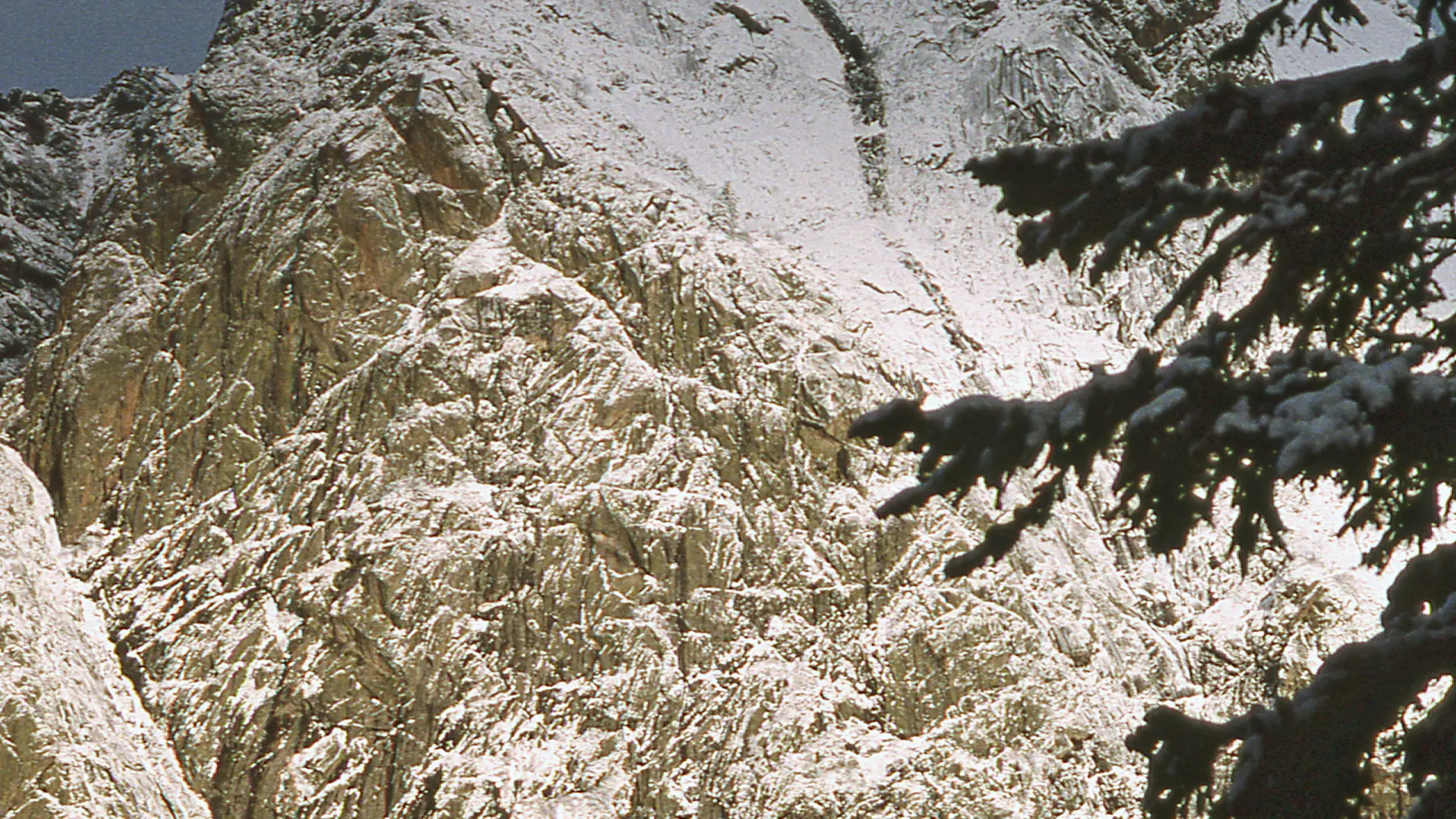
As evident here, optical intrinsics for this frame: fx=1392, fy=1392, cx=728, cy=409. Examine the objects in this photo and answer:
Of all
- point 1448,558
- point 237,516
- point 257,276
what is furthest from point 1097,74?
point 1448,558

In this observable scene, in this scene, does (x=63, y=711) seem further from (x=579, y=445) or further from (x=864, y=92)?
(x=864, y=92)

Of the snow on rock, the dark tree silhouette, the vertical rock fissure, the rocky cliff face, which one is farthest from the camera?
the vertical rock fissure

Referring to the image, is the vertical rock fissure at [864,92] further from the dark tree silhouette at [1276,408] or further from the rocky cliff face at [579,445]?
the dark tree silhouette at [1276,408]

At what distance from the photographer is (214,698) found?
16.9m

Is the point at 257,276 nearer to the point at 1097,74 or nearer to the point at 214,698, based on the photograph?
the point at 214,698

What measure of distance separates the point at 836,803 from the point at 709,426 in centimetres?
528

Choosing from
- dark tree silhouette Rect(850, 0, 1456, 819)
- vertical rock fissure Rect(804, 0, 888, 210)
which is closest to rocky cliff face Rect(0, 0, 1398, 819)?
vertical rock fissure Rect(804, 0, 888, 210)

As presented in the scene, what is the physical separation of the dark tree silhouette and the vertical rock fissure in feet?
62.3

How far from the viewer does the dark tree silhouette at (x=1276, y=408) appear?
3.23 m

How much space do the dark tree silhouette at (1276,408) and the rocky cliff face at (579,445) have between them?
12.7 metres

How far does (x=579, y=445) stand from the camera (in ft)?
59.8

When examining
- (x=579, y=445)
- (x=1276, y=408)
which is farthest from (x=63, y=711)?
(x=1276, y=408)

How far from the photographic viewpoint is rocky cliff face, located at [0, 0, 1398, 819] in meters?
16.4

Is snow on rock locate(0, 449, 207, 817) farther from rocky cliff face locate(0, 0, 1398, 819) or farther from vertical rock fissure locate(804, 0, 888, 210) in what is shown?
vertical rock fissure locate(804, 0, 888, 210)
